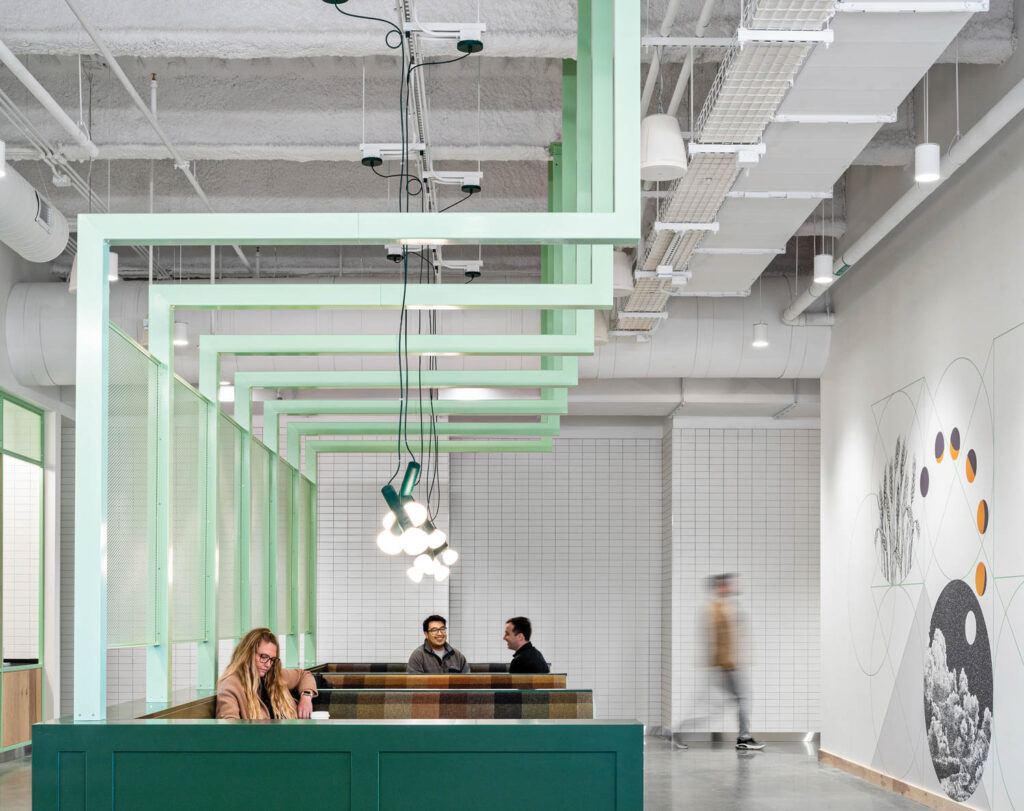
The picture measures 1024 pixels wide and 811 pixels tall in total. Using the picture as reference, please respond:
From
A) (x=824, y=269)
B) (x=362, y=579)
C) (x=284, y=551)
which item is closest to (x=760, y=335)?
(x=824, y=269)

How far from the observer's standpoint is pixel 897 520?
955cm

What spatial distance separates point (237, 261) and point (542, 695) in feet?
20.5

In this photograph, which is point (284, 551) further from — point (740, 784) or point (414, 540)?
point (740, 784)

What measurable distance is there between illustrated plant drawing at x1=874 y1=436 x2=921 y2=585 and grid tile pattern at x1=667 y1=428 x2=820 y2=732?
4535 mm

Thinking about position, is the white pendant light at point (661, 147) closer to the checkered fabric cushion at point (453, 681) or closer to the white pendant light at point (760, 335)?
the checkered fabric cushion at point (453, 681)

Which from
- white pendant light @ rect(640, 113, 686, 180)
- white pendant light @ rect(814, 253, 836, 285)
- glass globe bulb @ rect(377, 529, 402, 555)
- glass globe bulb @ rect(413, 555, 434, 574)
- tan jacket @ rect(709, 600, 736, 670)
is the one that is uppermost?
white pendant light @ rect(640, 113, 686, 180)

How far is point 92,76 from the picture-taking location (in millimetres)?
7582

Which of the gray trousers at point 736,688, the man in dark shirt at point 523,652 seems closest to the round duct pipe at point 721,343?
the man in dark shirt at point 523,652

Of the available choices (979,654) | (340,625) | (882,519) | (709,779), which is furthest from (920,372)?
(340,625)

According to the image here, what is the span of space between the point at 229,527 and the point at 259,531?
55.3 inches

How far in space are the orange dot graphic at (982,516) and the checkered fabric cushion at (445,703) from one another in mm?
2691

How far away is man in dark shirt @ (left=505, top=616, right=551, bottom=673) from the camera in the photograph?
9.61 meters

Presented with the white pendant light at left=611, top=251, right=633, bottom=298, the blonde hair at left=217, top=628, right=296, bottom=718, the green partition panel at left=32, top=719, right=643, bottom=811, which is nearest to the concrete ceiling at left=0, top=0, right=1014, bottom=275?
the white pendant light at left=611, top=251, right=633, bottom=298

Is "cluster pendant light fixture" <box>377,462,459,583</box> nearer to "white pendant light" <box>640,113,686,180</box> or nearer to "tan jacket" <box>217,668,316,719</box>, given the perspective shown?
"tan jacket" <box>217,668,316,719</box>
